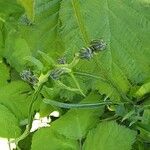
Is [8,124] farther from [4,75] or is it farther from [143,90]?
[143,90]

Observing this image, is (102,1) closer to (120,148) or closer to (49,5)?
(49,5)

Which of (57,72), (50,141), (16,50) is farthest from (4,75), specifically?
(57,72)

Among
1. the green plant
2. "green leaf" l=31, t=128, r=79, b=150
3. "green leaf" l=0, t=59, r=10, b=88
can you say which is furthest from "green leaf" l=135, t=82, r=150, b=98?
"green leaf" l=0, t=59, r=10, b=88

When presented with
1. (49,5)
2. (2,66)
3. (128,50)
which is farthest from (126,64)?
(2,66)

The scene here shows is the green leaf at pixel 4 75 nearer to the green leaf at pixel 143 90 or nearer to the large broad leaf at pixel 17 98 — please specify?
the large broad leaf at pixel 17 98

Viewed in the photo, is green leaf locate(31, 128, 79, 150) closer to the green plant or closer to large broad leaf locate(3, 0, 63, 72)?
the green plant

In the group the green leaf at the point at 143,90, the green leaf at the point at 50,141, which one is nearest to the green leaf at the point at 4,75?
the green leaf at the point at 50,141
